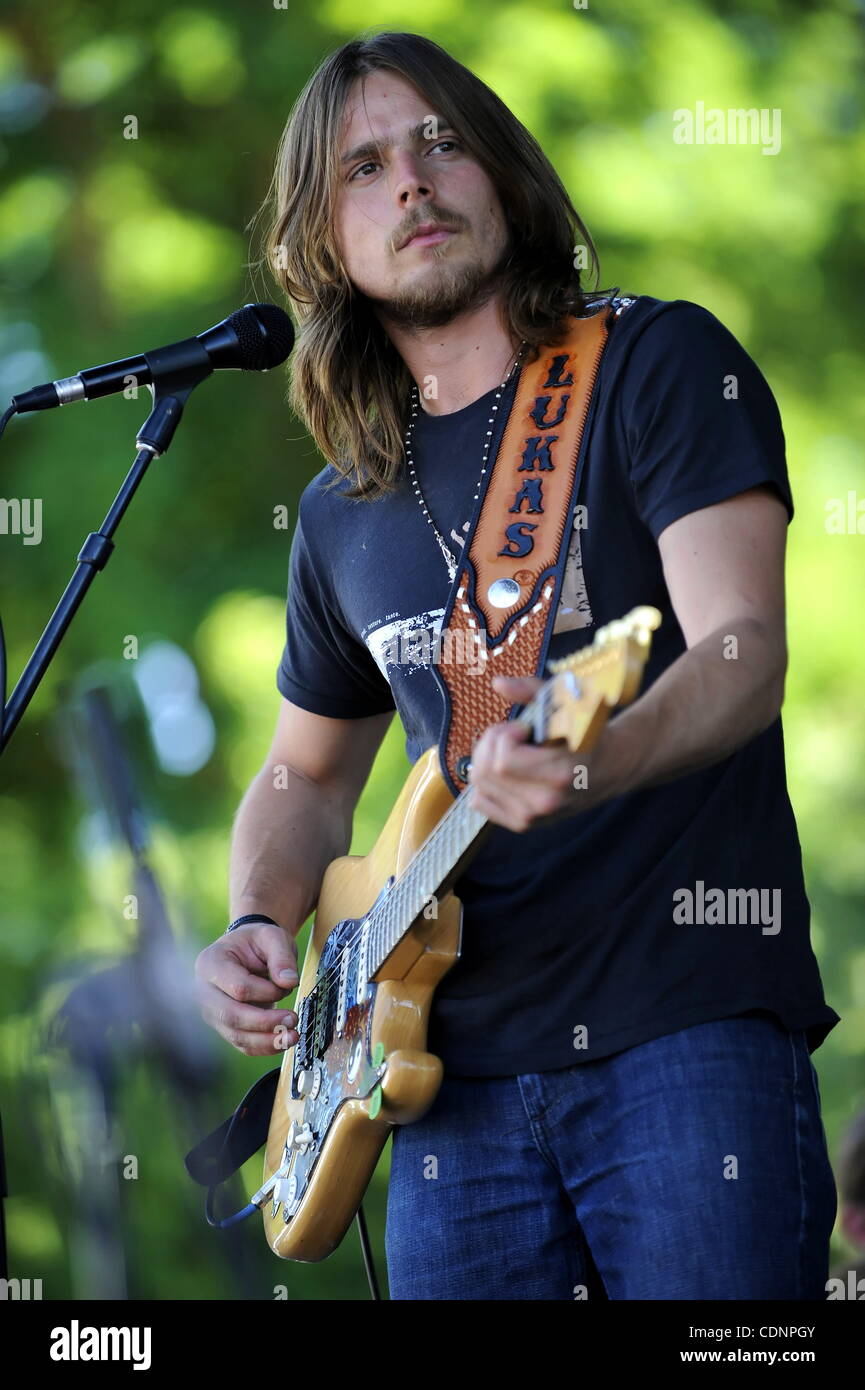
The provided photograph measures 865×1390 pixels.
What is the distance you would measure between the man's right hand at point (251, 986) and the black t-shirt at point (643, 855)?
290mm

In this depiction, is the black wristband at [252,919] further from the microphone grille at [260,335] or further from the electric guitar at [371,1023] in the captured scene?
the microphone grille at [260,335]

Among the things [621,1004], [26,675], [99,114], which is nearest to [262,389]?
[99,114]

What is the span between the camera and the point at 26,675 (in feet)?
6.31

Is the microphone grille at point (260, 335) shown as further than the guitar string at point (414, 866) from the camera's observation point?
Yes

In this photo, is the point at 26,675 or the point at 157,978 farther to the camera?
the point at 157,978

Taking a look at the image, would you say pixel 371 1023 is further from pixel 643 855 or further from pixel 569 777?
pixel 569 777

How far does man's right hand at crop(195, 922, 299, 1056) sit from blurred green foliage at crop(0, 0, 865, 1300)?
3.76 ft

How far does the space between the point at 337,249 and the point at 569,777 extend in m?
1.37

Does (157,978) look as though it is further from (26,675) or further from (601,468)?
(601,468)

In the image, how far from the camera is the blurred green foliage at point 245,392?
3.42 m

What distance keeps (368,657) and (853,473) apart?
1.58m

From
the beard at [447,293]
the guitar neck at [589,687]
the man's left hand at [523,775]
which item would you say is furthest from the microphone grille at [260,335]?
the man's left hand at [523,775]
